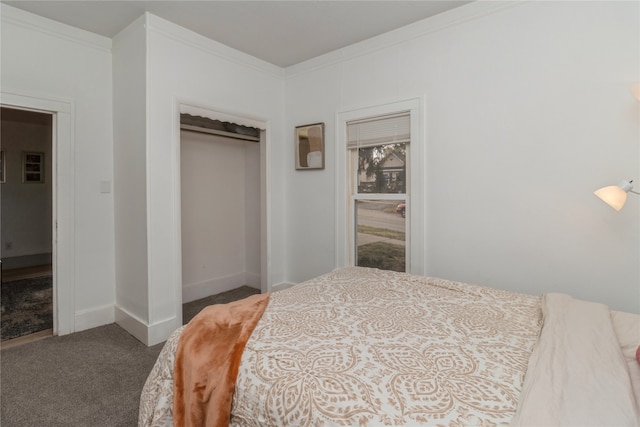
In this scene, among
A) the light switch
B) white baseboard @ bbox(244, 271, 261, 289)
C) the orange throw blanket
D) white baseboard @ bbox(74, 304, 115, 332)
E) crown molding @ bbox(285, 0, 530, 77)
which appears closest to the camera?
the orange throw blanket

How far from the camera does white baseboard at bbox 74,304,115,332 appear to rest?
2.88 metres

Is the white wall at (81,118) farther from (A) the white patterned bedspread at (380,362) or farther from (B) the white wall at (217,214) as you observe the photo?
(A) the white patterned bedspread at (380,362)

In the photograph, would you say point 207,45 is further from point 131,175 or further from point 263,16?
point 131,175

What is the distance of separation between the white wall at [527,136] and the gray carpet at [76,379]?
2336 millimetres

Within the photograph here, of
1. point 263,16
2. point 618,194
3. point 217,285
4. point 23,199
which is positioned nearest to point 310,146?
point 263,16

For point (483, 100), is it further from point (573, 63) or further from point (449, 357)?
point (449, 357)

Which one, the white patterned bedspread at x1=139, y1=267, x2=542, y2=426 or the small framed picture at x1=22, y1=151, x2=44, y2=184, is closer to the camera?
the white patterned bedspread at x1=139, y1=267, x2=542, y2=426

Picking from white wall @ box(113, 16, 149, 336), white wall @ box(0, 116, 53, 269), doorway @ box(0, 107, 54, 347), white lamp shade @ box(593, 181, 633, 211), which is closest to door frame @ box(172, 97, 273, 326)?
white wall @ box(113, 16, 149, 336)

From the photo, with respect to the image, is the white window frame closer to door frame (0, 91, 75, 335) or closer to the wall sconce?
the wall sconce

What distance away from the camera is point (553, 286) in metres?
2.19

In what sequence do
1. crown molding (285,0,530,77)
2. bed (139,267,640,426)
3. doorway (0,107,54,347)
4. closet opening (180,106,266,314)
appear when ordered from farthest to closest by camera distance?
doorway (0,107,54,347) < closet opening (180,106,266,314) < crown molding (285,0,530,77) < bed (139,267,640,426)

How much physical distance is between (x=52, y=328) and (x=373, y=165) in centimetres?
327

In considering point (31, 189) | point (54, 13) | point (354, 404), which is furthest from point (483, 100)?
point (31, 189)

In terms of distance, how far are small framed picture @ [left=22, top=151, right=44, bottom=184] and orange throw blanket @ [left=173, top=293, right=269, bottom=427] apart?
5725 mm
